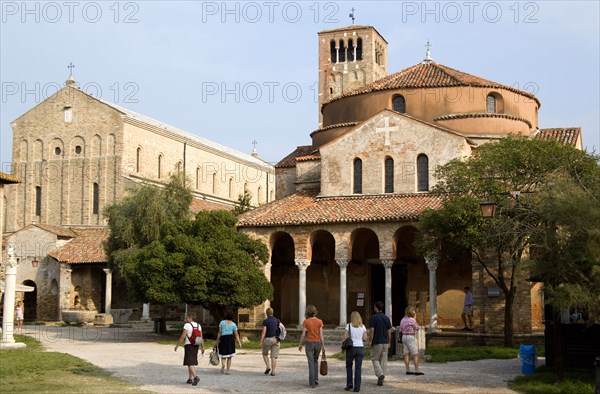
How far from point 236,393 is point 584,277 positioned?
694cm

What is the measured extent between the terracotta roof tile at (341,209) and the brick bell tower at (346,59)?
30.0 metres

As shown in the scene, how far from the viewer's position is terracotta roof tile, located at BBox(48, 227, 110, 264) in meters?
46.0

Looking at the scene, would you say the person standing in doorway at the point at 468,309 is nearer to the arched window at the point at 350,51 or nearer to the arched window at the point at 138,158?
the arched window at the point at 138,158

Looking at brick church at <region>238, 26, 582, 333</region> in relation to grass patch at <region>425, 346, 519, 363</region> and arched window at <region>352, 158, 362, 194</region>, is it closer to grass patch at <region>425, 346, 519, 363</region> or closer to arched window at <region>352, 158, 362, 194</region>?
arched window at <region>352, 158, 362, 194</region>

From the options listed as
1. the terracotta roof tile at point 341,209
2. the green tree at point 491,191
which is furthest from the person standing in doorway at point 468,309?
the terracotta roof tile at point 341,209

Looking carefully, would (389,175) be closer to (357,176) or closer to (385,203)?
(357,176)

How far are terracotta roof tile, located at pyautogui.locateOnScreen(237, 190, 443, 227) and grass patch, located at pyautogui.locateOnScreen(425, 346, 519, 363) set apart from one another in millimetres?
6448

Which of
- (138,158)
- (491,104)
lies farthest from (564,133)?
(138,158)

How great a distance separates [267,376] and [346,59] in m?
48.9

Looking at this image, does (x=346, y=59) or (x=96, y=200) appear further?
(x=346, y=59)

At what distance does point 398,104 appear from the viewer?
3697cm

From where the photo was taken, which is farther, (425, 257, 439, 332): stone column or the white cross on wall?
the white cross on wall

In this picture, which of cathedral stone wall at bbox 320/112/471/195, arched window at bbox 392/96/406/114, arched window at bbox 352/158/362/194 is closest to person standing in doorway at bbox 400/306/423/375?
cathedral stone wall at bbox 320/112/471/195

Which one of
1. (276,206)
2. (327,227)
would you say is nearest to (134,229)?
(276,206)
